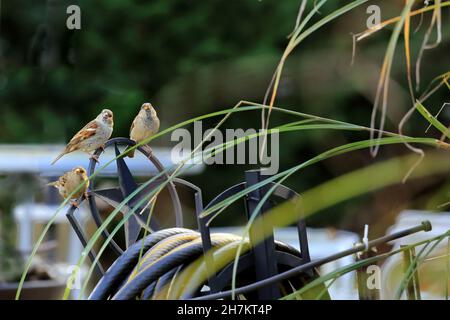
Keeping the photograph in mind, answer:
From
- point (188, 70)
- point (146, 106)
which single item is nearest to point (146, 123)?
point (146, 106)

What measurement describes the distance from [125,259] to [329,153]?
10.9 inches

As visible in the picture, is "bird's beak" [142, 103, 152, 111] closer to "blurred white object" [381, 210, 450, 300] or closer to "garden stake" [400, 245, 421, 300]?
"blurred white object" [381, 210, 450, 300]

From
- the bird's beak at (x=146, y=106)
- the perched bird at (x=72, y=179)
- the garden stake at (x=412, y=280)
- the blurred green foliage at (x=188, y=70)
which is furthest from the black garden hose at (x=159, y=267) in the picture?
the blurred green foliage at (x=188, y=70)

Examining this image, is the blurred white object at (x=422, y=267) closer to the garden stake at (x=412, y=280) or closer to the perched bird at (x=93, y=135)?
the garden stake at (x=412, y=280)

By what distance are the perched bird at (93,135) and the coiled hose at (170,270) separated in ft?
1.60

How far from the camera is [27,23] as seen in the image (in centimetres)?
758

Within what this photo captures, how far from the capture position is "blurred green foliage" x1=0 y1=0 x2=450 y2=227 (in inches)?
267

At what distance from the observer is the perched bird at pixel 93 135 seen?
4.78 ft

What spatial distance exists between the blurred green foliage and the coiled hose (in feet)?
17.9

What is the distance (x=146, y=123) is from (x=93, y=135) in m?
0.17

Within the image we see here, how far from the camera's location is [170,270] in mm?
859

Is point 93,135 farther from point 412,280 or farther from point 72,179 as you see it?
point 412,280

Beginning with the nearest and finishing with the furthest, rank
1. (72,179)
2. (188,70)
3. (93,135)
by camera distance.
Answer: (72,179), (93,135), (188,70)

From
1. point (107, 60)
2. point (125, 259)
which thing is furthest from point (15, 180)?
point (125, 259)
